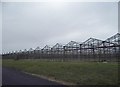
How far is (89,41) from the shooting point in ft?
168

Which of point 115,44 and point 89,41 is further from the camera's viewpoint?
point 89,41

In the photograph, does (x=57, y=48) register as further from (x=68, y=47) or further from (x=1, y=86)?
(x=1, y=86)

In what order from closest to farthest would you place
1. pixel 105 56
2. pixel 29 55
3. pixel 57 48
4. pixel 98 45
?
pixel 98 45
pixel 105 56
pixel 57 48
pixel 29 55

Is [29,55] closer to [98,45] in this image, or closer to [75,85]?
[98,45]

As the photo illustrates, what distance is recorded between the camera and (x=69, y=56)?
7106 cm

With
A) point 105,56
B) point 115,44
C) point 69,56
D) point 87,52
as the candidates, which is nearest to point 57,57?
point 69,56

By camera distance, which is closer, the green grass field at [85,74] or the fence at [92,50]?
the green grass field at [85,74]

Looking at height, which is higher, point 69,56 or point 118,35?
point 118,35

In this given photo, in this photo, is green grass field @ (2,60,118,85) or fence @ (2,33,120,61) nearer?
green grass field @ (2,60,118,85)

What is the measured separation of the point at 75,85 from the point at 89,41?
3796cm

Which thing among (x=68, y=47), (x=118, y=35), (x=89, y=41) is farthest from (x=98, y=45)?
(x=68, y=47)

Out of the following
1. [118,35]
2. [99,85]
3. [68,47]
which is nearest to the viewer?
[99,85]

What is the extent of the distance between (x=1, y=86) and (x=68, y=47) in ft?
155

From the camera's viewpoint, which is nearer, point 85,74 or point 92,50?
point 85,74
